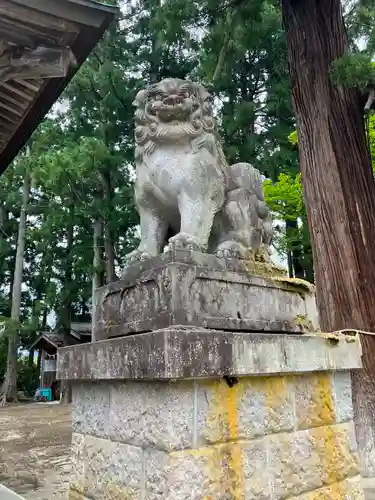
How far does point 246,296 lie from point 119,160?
1056cm

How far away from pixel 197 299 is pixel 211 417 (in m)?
0.51

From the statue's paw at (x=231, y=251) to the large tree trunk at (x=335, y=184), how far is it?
322 centimetres

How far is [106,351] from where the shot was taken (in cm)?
203

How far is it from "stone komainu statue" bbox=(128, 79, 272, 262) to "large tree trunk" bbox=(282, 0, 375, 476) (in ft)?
9.92

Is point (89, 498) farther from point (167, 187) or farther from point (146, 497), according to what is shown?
point (167, 187)

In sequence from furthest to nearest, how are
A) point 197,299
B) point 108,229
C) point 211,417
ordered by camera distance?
1. point 108,229
2. point 197,299
3. point 211,417

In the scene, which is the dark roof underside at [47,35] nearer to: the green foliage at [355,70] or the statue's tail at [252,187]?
the statue's tail at [252,187]

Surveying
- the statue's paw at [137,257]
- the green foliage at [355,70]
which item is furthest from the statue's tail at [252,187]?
the green foliage at [355,70]

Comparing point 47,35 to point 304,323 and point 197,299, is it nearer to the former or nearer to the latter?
point 197,299

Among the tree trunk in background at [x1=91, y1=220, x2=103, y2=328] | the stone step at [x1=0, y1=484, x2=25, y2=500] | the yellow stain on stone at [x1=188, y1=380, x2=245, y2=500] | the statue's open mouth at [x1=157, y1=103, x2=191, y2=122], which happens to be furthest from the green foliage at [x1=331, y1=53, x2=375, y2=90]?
the tree trunk in background at [x1=91, y1=220, x2=103, y2=328]

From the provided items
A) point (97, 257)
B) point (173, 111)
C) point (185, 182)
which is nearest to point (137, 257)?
point (185, 182)

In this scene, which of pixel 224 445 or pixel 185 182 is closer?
pixel 224 445

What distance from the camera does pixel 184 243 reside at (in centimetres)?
216

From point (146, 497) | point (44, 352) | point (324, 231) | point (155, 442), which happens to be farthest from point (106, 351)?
point (44, 352)
